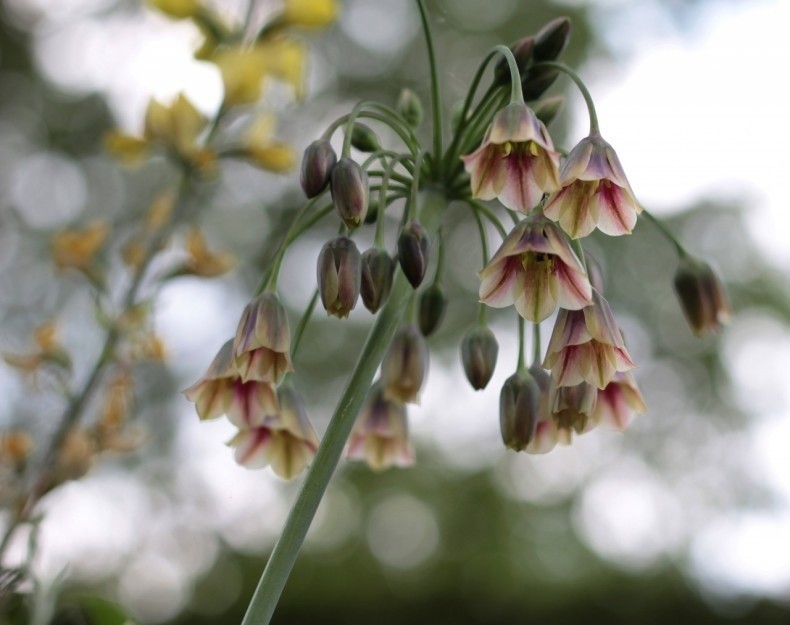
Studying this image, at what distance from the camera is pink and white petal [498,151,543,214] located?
3.56ft

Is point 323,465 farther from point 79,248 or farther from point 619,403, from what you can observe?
point 79,248

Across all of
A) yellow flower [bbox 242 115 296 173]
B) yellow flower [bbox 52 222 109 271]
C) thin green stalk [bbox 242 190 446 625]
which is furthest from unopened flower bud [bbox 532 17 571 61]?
yellow flower [bbox 52 222 109 271]

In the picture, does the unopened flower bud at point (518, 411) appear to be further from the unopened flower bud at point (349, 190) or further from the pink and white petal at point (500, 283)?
the unopened flower bud at point (349, 190)

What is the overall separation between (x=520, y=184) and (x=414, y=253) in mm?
154

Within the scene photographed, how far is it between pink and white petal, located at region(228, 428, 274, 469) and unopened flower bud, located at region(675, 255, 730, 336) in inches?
25.4

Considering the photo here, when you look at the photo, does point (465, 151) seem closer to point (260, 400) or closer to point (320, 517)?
point (260, 400)

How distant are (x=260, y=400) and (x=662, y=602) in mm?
8828

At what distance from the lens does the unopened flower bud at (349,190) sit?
1.09 m

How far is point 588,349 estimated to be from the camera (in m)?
1.12

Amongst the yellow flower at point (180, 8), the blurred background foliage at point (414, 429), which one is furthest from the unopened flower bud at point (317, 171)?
the blurred background foliage at point (414, 429)

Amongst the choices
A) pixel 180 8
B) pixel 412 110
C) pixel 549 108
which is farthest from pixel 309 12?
pixel 549 108

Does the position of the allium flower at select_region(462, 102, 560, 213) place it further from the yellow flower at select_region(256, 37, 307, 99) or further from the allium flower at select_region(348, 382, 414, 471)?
the yellow flower at select_region(256, 37, 307, 99)

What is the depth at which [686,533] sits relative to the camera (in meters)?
12.7

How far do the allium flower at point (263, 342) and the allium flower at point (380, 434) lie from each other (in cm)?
25
